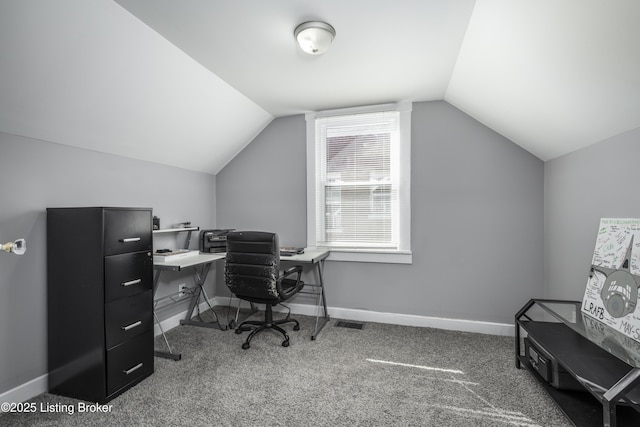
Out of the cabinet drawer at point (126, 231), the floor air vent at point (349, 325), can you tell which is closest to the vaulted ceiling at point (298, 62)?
the cabinet drawer at point (126, 231)

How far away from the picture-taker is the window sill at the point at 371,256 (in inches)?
128

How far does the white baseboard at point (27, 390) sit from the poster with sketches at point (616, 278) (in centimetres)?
369

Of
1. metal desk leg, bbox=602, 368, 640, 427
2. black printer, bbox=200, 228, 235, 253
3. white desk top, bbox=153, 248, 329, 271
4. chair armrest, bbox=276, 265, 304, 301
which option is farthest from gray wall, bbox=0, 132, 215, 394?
metal desk leg, bbox=602, 368, 640, 427

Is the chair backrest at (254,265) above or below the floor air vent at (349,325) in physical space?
above

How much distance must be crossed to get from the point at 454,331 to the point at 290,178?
2496 mm

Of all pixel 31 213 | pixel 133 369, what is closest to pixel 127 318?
pixel 133 369

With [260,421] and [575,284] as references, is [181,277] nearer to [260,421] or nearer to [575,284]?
[260,421]

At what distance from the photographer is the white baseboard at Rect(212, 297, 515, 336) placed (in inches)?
119

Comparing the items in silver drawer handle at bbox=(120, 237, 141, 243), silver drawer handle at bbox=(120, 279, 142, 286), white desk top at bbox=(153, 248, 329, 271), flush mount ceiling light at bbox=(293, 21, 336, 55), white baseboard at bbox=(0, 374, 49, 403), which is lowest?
white baseboard at bbox=(0, 374, 49, 403)

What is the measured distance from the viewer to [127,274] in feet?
6.95

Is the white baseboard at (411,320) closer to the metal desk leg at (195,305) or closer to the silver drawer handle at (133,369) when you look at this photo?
the metal desk leg at (195,305)

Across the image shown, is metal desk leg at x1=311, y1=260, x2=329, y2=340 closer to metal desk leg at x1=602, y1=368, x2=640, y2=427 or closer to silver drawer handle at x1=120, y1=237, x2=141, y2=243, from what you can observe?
silver drawer handle at x1=120, y1=237, x2=141, y2=243

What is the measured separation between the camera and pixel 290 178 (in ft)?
12.0

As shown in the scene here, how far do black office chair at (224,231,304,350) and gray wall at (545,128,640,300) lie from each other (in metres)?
2.33
